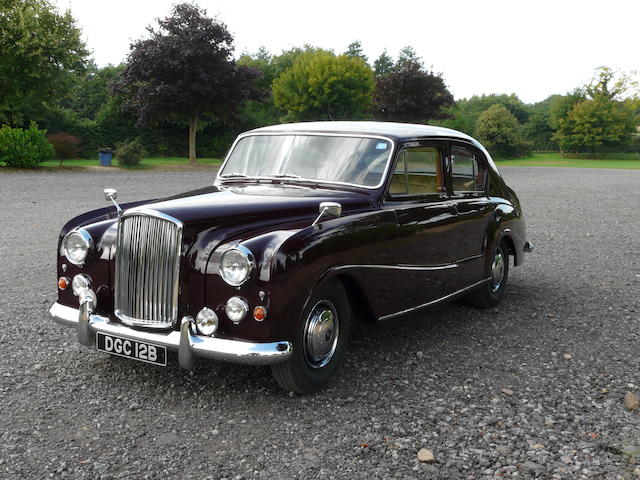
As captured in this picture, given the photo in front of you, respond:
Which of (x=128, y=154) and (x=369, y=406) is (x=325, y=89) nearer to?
(x=128, y=154)

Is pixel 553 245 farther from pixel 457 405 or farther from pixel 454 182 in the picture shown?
pixel 457 405

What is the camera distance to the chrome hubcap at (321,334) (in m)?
3.86

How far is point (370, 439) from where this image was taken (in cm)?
338

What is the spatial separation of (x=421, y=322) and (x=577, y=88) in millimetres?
75972

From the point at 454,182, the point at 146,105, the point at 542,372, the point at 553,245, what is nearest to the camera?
the point at 542,372

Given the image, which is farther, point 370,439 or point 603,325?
point 603,325

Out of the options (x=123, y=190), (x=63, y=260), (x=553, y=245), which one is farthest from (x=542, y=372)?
(x=123, y=190)

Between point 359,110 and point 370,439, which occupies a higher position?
point 359,110

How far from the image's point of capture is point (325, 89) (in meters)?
43.8

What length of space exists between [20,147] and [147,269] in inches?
912

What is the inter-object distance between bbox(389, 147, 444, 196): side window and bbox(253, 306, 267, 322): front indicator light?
163 centimetres

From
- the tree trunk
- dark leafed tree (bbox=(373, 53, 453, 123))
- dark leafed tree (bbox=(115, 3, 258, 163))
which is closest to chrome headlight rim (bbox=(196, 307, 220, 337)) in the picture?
dark leafed tree (bbox=(115, 3, 258, 163))

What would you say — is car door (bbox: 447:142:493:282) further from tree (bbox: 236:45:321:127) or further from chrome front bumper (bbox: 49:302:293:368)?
tree (bbox: 236:45:321:127)

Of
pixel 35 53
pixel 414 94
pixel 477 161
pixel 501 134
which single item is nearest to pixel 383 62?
pixel 501 134
